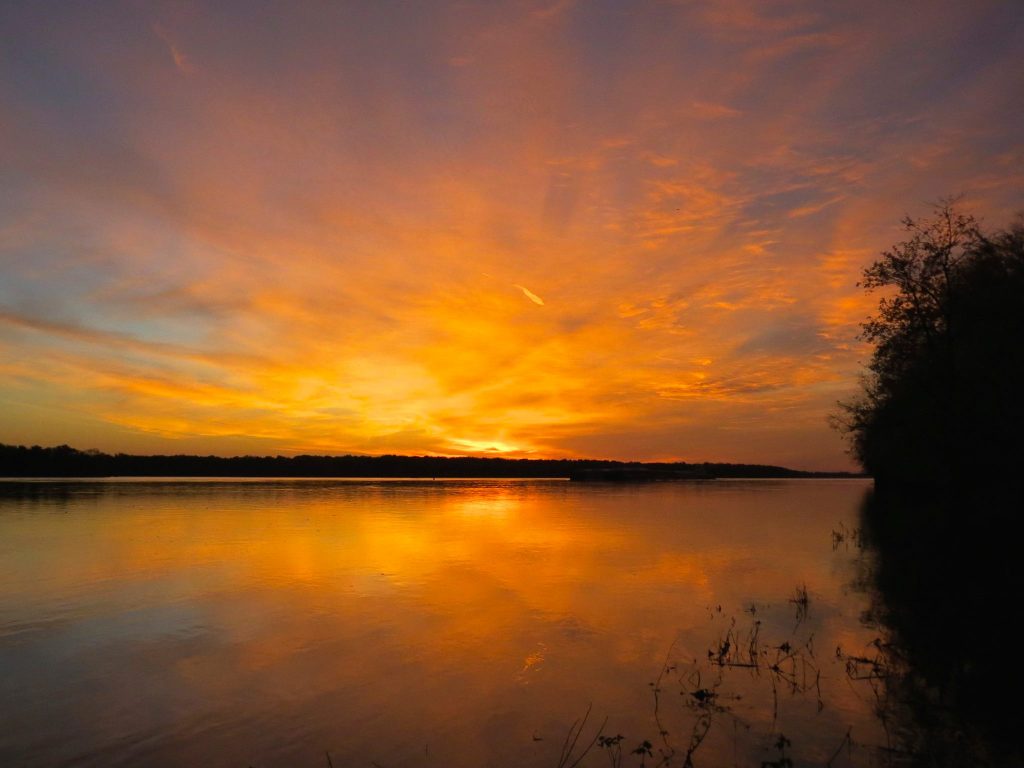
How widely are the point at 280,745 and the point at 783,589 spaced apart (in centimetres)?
1862

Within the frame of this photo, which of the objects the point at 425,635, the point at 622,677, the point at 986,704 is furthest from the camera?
the point at 425,635

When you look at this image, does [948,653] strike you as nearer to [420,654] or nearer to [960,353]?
[420,654]

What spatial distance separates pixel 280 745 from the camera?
10.0 meters

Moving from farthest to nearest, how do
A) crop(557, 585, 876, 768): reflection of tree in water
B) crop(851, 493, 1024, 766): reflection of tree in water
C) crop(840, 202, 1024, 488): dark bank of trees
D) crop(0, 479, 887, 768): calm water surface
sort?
crop(840, 202, 1024, 488): dark bank of trees < crop(0, 479, 887, 768): calm water surface < crop(851, 493, 1024, 766): reflection of tree in water < crop(557, 585, 876, 768): reflection of tree in water

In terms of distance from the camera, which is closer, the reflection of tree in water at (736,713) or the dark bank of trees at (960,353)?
the reflection of tree in water at (736,713)

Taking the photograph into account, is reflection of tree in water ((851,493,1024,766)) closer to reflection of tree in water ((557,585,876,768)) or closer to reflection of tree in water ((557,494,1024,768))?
reflection of tree in water ((557,494,1024,768))

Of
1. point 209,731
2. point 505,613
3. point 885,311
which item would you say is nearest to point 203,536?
point 505,613

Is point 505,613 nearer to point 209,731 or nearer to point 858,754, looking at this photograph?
point 209,731

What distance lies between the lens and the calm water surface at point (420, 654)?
10.2 m

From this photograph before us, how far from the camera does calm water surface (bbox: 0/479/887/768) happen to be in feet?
33.4

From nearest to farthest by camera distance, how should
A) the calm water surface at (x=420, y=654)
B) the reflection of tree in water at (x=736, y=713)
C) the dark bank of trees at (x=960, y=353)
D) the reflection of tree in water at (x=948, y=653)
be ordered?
the reflection of tree in water at (x=736, y=713) < the reflection of tree in water at (x=948, y=653) < the calm water surface at (x=420, y=654) < the dark bank of trees at (x=960, y=353)

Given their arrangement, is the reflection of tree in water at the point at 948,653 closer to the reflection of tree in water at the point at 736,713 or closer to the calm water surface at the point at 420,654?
the calm water surface at the point at 420,654

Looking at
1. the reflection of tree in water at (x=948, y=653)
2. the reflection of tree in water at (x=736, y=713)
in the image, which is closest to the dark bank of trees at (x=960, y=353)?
the reflection of tree in water at (x=948, y=653)

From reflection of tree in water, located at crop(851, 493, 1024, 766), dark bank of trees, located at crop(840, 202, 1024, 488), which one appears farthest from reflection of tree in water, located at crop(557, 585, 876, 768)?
dark bank of trees, located at crop(840, 202, 1024, 488)
